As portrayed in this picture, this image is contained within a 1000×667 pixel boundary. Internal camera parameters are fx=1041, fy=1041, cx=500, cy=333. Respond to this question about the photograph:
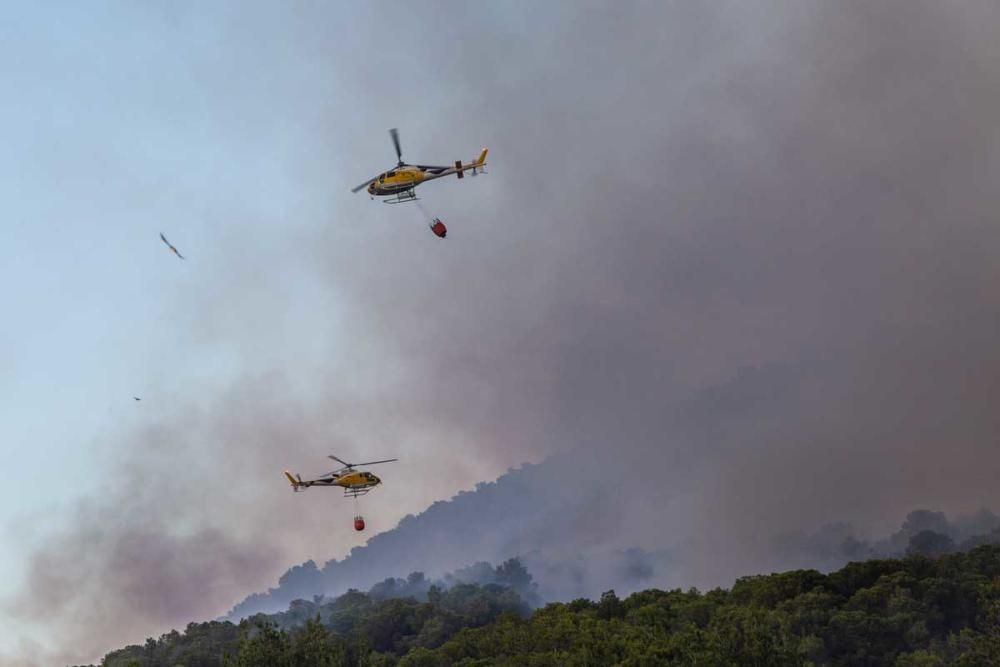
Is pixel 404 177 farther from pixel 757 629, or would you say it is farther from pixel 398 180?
pixel 757 629

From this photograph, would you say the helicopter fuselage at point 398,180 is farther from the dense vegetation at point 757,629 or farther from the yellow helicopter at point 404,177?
the dense vegetation at point 757,629

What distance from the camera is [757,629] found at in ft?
295

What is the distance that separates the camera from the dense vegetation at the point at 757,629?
9481cm

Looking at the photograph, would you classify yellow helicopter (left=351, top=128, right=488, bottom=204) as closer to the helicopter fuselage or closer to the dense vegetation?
the helicopter fuselage

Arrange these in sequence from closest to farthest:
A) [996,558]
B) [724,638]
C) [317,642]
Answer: [724,638], [317,642], [996,558]

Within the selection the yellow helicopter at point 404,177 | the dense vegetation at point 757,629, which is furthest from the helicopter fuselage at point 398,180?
the dense vegetation at point 757,629

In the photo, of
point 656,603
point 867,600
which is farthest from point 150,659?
point 867,600

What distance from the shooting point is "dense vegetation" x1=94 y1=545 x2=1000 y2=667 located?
94.8 metres

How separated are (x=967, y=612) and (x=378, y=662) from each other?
75.2 meters

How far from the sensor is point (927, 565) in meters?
146

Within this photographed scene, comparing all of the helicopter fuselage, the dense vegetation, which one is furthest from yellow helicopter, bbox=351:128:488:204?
the dense vegetation

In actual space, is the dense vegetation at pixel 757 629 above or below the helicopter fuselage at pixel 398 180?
below

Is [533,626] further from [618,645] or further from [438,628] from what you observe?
[438,628]

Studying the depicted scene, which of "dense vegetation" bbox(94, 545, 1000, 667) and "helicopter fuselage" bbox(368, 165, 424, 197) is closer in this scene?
"dense vegetation" bbox(94, 545, 1000, 667)
